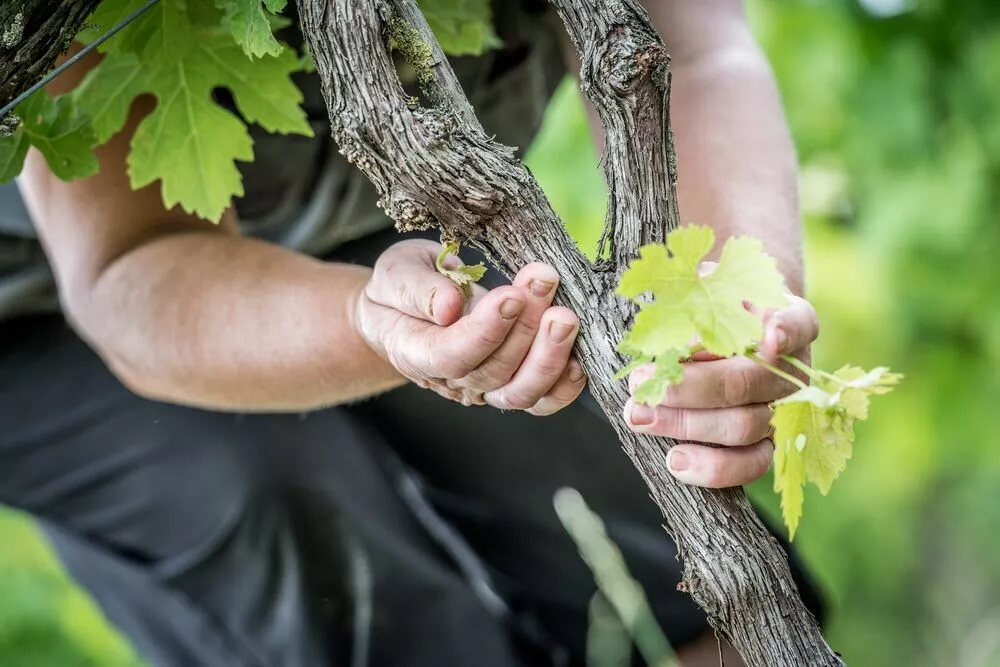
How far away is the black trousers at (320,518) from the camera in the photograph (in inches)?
76.0

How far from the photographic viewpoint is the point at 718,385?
3.03 feet

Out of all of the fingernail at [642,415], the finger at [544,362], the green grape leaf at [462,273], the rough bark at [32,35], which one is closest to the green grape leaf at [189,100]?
the rough bark at [32,35]

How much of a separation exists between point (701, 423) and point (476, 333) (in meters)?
0.19

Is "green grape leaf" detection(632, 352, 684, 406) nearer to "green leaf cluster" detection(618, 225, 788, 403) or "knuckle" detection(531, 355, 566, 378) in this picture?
"green leaf cluster" detection(618, 225, 788, 403)

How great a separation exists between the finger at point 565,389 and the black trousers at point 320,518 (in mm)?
873

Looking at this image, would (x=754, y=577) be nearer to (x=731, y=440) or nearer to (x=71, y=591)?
(x=731, y=440)

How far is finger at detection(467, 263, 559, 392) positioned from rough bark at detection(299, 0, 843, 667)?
0.8 inches

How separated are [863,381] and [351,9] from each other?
1.52 feet

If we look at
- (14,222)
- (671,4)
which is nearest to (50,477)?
(14,222)

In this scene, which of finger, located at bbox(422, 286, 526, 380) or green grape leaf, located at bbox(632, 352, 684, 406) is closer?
green grape leaf, located at bbox(632, 352, 684, 406)

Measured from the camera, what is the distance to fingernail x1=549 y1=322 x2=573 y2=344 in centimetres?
91

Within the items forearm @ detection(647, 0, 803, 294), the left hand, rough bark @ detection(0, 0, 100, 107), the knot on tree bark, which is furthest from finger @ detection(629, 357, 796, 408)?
rough bark @ detection(0, 0, 100, 107)

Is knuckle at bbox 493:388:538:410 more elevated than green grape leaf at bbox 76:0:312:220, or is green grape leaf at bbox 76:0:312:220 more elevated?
green grape leaf at bbox 76:0:312:220

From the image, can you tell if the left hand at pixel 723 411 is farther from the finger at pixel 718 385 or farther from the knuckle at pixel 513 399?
the knuckle at pixel 513 399
